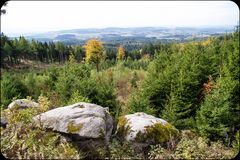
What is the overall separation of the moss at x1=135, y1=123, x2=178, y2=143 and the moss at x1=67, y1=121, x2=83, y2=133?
1.34 metres

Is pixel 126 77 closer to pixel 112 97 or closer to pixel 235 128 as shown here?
pixel 112 97

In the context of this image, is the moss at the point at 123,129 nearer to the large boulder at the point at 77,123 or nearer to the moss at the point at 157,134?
the moss at the point at 157,134

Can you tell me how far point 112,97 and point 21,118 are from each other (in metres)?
14.8

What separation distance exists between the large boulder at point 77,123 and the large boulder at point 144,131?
0.59m

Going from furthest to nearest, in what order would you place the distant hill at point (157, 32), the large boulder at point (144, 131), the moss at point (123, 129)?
the distant hill at point (157, 32), the moss at point (123, 129), the large boulder at point (144, 131)

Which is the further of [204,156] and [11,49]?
[11,49]

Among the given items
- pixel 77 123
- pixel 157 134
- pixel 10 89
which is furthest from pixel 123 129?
pixel 10 89

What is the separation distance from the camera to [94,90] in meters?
20.3

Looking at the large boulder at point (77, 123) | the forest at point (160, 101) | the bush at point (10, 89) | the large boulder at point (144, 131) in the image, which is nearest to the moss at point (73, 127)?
the large boulder at point (77, 123)

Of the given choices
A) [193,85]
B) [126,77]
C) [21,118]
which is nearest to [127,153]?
[21,118]

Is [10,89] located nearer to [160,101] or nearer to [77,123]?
[160,101]

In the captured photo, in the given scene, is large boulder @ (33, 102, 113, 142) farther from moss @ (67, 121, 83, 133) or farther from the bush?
the bush

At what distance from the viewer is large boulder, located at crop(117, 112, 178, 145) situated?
721 cm

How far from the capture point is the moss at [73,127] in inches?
254
